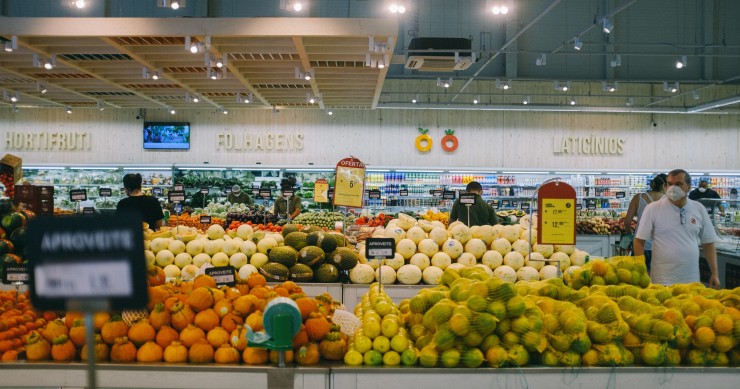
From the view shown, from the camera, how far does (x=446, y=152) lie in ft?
49.2

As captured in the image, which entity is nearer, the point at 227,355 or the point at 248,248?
the point at 227,355

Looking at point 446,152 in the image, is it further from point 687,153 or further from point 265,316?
point 265,316

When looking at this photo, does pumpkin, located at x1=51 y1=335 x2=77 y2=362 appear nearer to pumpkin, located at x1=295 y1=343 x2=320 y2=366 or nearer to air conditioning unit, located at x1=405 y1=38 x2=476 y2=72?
pumpkin, located at x1=295 y1=343 x2=320 y2=366

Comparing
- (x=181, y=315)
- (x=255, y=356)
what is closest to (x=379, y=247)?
(x=255, y=356)

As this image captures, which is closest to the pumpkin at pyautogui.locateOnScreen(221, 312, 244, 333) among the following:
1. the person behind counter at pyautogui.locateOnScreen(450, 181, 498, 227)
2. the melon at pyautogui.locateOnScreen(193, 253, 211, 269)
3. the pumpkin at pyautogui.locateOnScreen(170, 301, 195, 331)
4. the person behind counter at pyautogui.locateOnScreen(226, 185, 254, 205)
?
the pumpkin at pyautogui.locateOnScreen(170, 301, 195, 331)

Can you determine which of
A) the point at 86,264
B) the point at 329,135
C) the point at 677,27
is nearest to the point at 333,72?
the point at 329,135

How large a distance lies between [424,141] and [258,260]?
10421 mm

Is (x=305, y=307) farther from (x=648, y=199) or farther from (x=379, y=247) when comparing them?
(x=648, y=199)

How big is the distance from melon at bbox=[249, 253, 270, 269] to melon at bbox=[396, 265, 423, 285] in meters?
1.18

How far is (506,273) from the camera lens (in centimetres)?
478

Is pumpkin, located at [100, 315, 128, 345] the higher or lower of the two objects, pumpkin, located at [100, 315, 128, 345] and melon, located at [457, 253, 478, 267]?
the lower

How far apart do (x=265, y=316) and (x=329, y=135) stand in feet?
41.2

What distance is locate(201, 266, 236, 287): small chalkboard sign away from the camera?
11.3ft

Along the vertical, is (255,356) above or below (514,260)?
below
